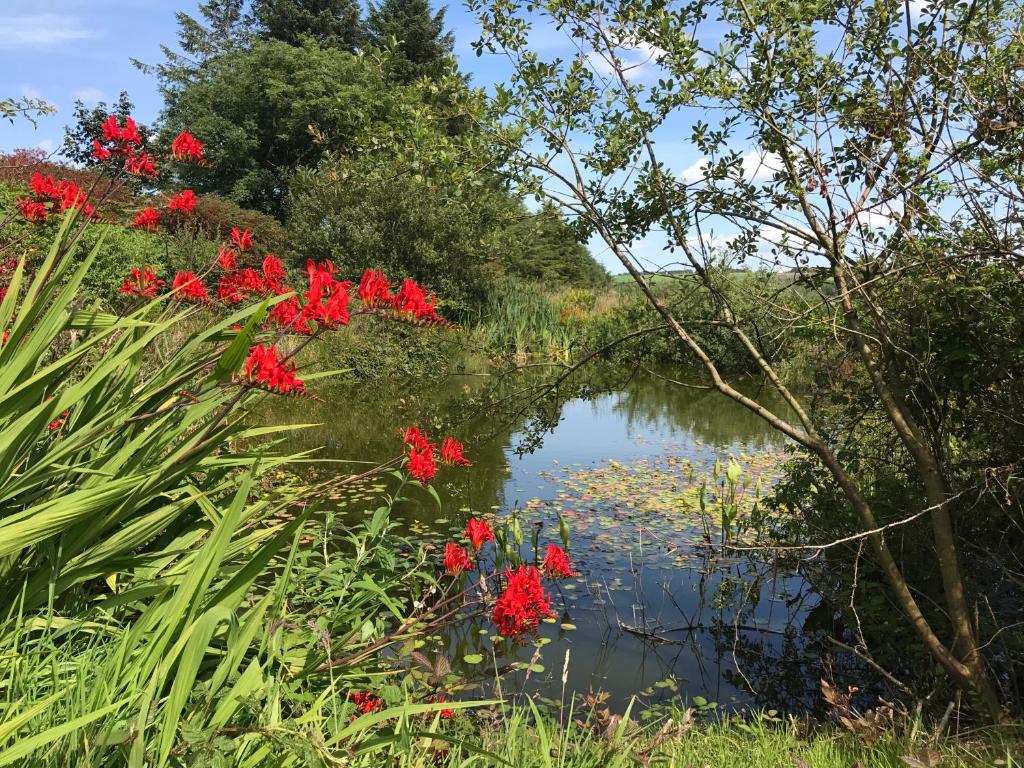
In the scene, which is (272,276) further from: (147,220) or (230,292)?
(147,220)

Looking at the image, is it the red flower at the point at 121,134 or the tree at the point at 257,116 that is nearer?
the red flower at the point at 121,134

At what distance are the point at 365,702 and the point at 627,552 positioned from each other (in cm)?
375

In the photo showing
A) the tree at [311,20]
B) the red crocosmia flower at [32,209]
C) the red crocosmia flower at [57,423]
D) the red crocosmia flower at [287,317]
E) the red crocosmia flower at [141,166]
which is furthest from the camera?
the tree at [311,20]

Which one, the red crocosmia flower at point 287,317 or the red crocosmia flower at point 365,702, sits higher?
the red crocosmia flower at point 287,317

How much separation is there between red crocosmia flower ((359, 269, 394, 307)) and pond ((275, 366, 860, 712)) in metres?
0.88

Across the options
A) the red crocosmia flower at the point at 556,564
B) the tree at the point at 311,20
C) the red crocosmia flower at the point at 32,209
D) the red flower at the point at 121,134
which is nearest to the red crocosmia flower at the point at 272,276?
the red flower at the point at 121,134

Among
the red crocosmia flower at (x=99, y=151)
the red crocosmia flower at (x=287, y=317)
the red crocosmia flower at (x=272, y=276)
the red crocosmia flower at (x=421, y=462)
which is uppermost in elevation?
the red crocosmia flower at (x=99, y=151)

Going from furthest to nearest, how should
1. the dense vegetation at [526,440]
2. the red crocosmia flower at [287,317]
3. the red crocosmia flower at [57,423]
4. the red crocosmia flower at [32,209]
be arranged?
the red crocosmia flower at [32,209]
the red crocosmia flower at [57,423]
the red crocosmia flower at [287,317]
the dense vegetation at [526,440]

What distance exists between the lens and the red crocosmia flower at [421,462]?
2631 millimetres

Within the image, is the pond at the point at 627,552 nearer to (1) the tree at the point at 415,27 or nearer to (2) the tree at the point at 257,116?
(2) the tree at the point at 257,116

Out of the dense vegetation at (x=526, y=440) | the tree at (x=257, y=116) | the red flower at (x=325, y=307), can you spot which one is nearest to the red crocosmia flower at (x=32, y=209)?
the dense vegetation at (x=526, y=440)

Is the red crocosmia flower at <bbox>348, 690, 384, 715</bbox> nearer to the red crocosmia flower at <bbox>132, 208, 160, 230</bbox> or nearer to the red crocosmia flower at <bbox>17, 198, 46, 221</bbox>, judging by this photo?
the red crocosmia flower at <bbox>132, 208, 160, 230</bbox>

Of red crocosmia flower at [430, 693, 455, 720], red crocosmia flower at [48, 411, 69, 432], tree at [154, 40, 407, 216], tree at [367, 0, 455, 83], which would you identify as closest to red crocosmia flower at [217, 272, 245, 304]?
red crocosmia flower at [48, 411, 69, 432]

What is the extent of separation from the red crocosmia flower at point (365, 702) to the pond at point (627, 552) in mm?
337
